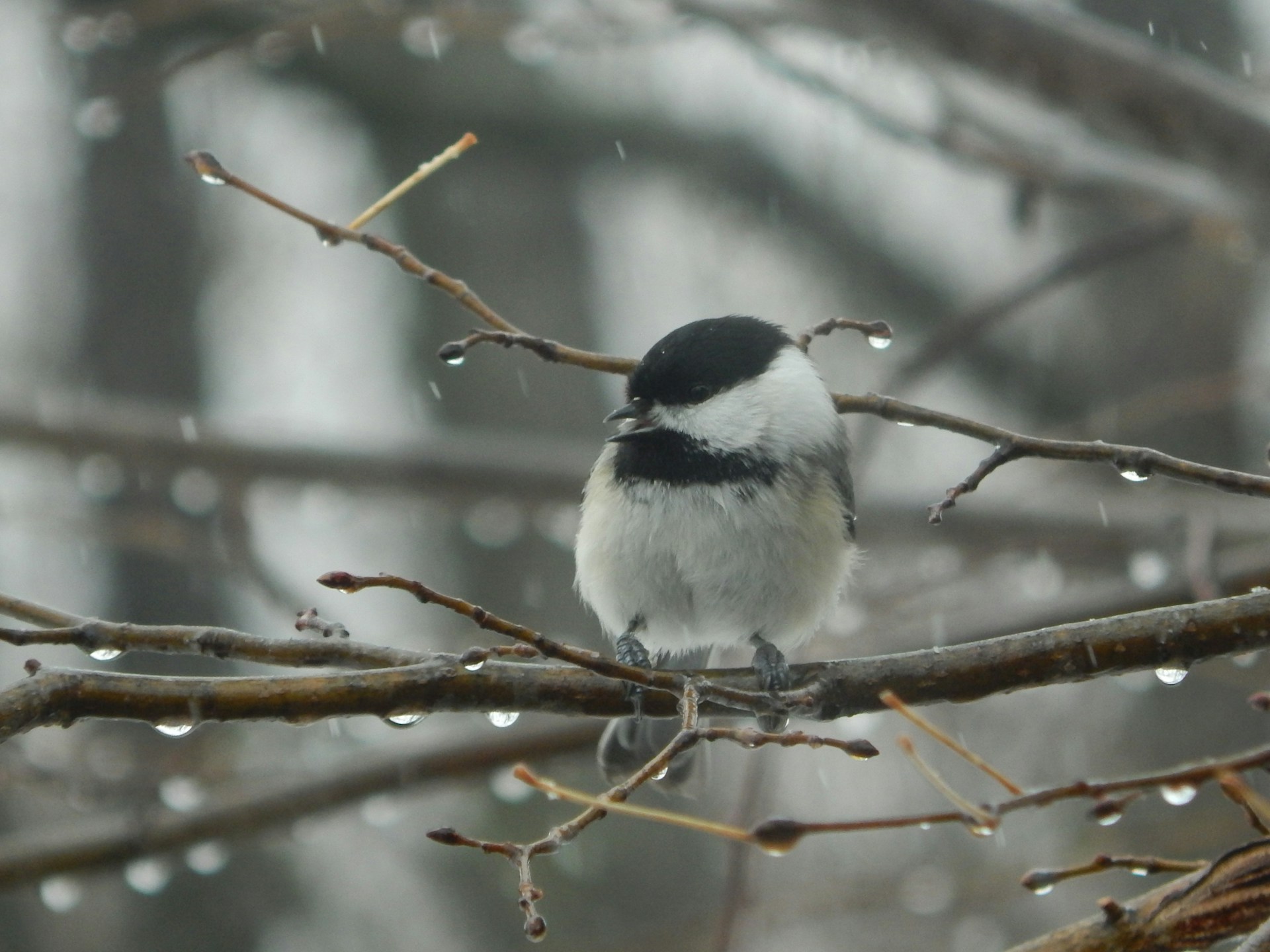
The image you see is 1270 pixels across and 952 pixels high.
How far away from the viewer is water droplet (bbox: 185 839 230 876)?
8.74ft

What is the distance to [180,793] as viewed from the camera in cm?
295

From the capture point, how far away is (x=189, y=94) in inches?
224

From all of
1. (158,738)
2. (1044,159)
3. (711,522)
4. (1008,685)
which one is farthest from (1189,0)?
(158,738)

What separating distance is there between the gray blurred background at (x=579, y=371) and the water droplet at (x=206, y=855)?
0.02 m

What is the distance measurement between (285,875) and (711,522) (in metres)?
3.72

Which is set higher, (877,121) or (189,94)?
(189,94)

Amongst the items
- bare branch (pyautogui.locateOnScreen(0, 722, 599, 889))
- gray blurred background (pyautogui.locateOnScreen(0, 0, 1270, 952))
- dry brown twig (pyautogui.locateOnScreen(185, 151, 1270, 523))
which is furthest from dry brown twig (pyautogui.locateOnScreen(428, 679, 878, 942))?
bare branch (pyautogui.locateOnScreen(0, 722, 599, 889))

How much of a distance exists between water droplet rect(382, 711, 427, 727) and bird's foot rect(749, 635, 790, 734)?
0.42 metres

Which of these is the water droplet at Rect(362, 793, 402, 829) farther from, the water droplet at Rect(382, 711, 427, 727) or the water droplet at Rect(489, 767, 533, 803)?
the water droplet at Rect(382, 711, 427, 727)

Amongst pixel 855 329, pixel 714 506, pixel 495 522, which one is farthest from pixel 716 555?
pixel 495 522

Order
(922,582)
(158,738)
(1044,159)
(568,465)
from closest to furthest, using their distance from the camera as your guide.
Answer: (922,582) → (1044,159) → (568,465) → (158,738)

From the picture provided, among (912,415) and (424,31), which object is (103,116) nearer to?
(424,31)

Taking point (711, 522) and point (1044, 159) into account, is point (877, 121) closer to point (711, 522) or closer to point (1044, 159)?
point (1044, 159)

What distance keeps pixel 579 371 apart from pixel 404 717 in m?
4.46
